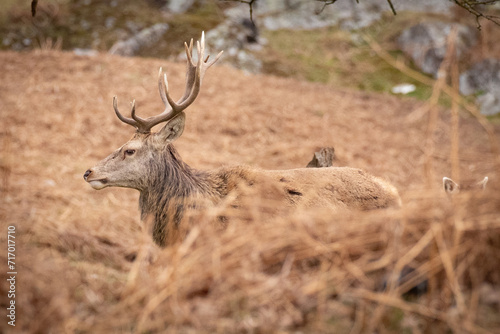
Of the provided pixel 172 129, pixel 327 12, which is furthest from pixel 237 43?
pixel 172 129

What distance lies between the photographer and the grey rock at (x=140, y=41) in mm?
18578

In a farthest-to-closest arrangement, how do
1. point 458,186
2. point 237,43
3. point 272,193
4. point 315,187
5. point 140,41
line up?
1. point 237,43
2. point 140,41
3. point 315,187
4. point 272,193
5. point 458,186

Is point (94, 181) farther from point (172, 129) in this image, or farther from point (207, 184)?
point (207, 184)

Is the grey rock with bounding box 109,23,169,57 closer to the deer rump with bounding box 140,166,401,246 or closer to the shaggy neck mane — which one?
the shaggy neck mane

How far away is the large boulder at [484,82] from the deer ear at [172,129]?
15.3 m

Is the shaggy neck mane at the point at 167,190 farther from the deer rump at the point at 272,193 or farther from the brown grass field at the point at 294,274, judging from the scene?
the brown grass field at the point at 294,274

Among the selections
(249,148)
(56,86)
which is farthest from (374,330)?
(56,86)

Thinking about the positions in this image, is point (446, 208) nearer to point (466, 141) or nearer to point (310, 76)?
point (466, 141)

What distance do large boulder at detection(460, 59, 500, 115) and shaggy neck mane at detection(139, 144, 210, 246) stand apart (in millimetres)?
15374

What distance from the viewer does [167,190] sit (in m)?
5.14

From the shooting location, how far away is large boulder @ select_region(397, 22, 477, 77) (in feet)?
65.0

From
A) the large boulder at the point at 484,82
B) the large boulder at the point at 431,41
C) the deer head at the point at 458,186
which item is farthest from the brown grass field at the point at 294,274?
the large boulder at the point at 431,41

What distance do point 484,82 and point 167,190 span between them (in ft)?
55.8

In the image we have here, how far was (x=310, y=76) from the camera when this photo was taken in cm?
1923
